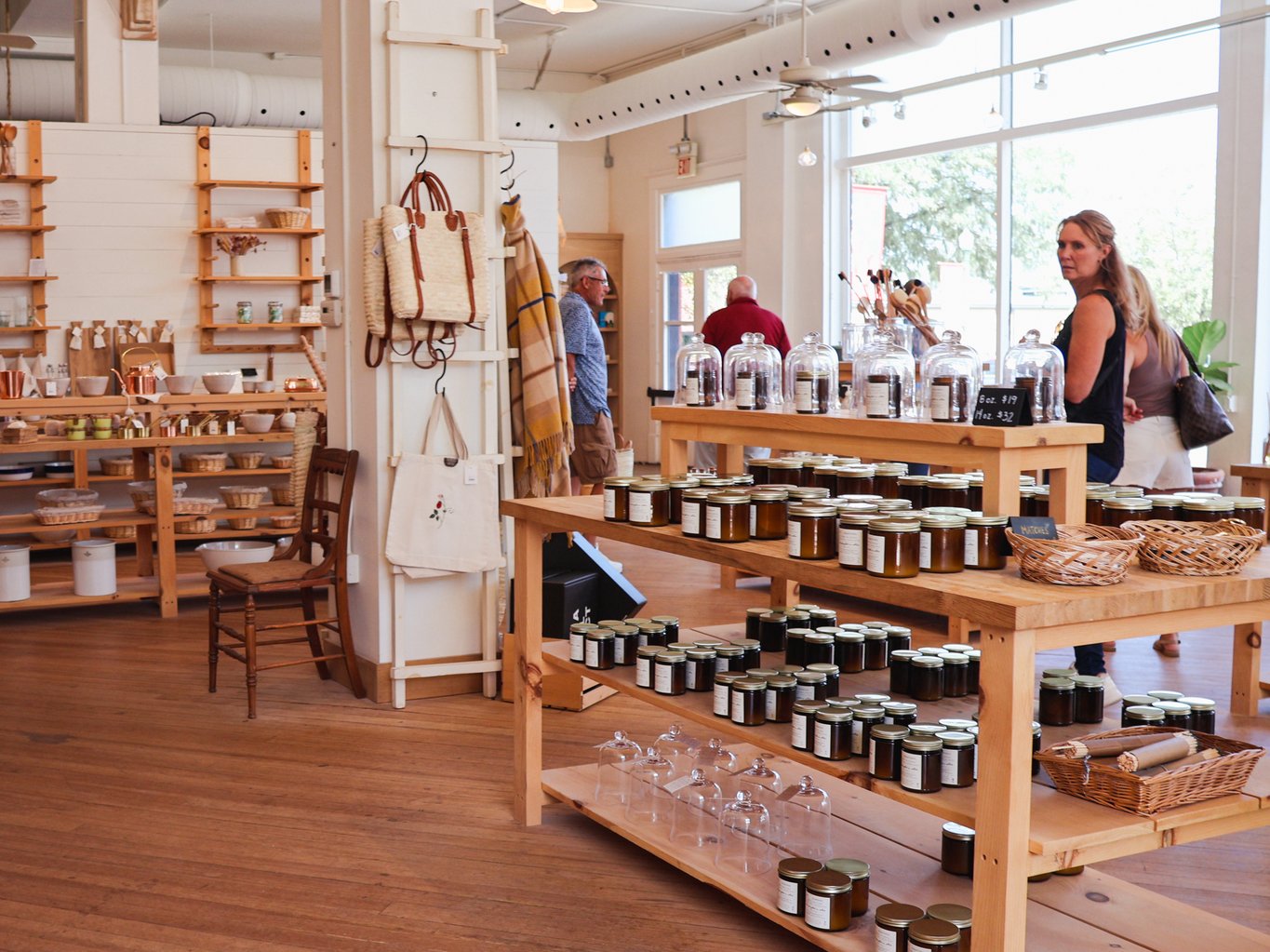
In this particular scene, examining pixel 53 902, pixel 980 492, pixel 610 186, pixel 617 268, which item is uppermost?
pixel 610 186

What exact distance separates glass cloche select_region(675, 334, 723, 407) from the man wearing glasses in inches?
124

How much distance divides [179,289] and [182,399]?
2571 millimetres

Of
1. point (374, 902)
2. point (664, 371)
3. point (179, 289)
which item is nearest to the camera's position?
point (374, 902)

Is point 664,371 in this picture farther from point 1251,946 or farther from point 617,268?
point 1251,946

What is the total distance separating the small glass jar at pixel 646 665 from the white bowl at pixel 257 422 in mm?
4661

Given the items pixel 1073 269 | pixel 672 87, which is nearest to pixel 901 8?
pixel 672 87

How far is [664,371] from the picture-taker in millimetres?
13484

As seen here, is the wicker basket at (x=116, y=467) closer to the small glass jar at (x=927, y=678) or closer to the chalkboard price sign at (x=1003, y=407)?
the small glass jar at (x=927, y=678)

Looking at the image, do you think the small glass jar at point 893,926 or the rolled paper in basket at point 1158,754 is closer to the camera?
the rolled paper in basket at point 1158,754

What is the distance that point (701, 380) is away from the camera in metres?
3.55

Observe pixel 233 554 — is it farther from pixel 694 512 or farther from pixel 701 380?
pixel 694 512

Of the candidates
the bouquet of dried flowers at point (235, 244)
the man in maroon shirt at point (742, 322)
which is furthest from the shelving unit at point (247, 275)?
the man in maroon shirt at point (742, 322)

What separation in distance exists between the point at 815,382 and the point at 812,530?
623 mm

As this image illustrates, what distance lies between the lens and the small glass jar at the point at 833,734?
8.54 feet
